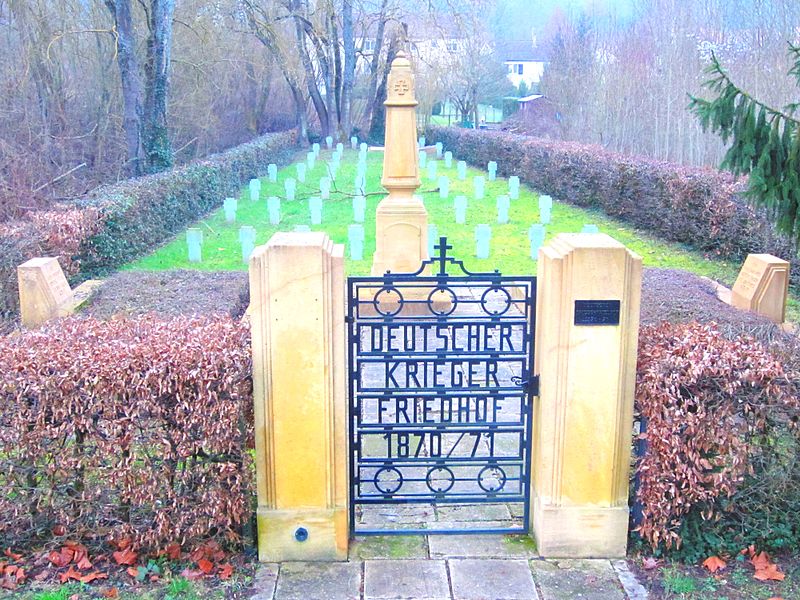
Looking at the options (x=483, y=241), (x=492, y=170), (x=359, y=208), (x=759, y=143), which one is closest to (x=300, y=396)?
(x=759, y=143)

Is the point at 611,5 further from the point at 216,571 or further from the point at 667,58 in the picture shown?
the point at 216,571

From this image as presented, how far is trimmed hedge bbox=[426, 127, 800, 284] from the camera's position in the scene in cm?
1170

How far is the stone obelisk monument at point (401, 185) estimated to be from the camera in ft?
29.6

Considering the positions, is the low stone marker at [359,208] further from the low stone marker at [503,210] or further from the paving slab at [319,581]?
the paving slab at [319,581]

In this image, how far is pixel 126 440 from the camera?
3.72 meters

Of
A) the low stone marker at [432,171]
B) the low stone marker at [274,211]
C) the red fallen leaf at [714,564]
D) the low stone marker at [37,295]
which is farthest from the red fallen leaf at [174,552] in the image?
the low stone marker at [432,171]

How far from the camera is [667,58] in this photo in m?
19.5

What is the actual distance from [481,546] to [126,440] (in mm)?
1949

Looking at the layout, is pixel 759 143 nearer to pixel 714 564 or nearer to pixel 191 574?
pixel 714 564

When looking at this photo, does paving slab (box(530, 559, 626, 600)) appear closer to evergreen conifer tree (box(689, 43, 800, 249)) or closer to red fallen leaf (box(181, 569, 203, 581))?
red fallen leaf (box(181, 569, 203, 581))

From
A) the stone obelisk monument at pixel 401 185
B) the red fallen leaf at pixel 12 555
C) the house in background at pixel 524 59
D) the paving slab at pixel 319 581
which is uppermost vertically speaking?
the house in background at pixel 524 59

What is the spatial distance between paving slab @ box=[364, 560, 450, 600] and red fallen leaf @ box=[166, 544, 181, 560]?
980mm

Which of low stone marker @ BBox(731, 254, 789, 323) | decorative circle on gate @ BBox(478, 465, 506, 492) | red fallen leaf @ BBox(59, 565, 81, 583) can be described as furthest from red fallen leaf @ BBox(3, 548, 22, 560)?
low stone marker @ BBox(731, 254, 789, 323)

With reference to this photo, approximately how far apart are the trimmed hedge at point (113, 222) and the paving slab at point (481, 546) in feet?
17.4
